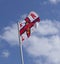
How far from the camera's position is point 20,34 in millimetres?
36094

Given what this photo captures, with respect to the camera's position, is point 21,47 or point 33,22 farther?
point 33,22

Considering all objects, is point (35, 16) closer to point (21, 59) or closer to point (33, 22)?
point (33, 22)

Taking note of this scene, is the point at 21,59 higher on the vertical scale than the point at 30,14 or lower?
lower

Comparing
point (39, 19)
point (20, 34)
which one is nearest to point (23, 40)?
point (20, 34)

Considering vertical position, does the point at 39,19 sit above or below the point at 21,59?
above

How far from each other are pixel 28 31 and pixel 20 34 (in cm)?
105

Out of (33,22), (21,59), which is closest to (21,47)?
(21,59)

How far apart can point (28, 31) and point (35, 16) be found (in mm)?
1919

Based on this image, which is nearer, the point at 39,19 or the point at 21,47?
the point at 21,47

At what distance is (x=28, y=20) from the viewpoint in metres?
37.2

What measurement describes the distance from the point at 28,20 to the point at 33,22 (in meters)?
0.66

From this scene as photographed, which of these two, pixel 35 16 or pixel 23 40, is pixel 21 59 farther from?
pixel 35 16

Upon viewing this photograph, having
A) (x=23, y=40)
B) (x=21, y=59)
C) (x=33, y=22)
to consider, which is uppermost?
(x=33, y=22)

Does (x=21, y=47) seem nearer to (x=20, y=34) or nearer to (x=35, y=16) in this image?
(x=20, y=34)
